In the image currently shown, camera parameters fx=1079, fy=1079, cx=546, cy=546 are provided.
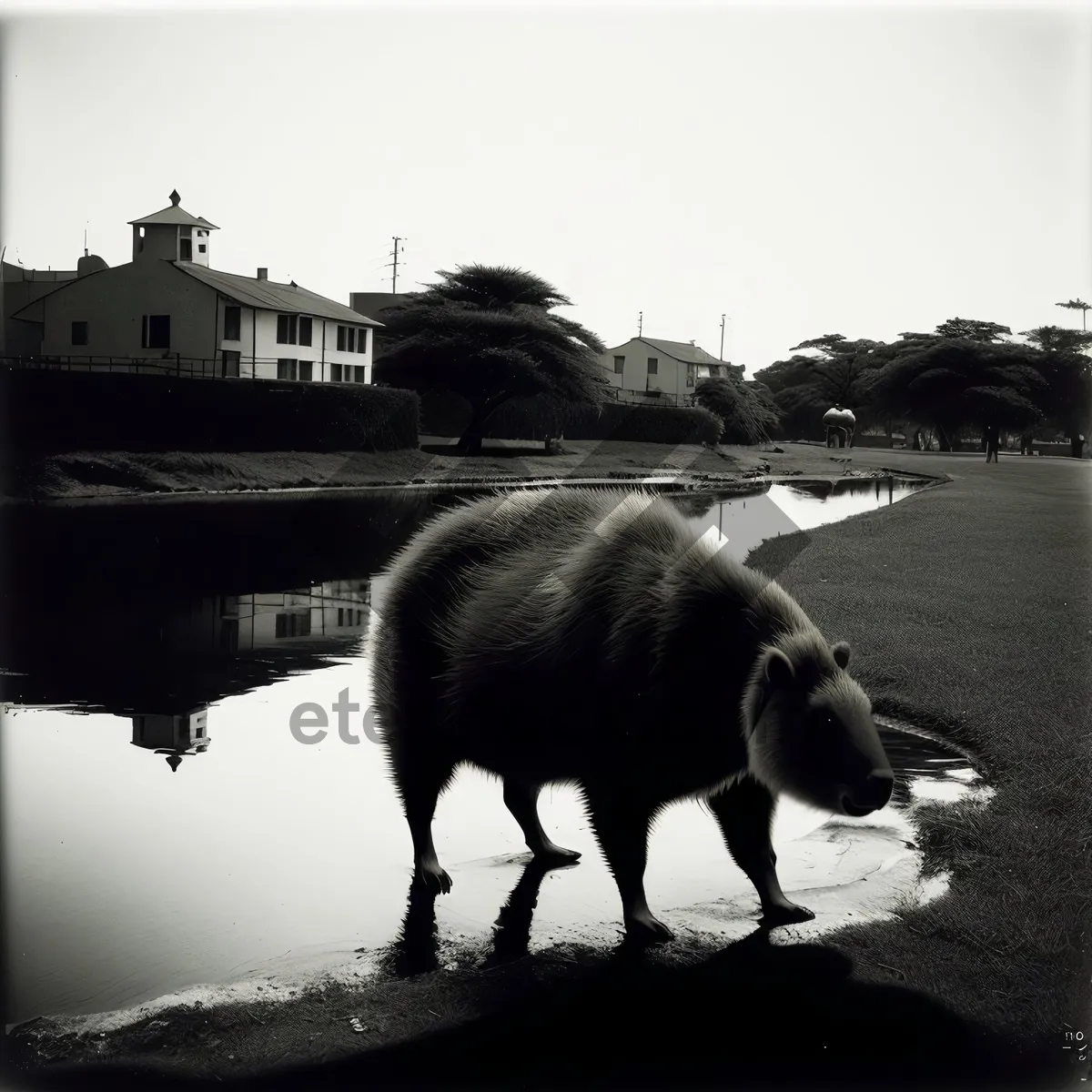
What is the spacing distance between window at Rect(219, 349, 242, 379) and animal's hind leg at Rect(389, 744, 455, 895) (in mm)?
29388

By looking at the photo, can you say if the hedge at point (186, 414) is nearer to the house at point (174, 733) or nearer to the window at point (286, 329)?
the window at point (286, 329)

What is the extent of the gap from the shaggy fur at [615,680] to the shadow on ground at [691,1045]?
1.23ft

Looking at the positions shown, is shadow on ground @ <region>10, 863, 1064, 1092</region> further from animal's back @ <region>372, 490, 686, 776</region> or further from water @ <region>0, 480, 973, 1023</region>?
animal's back @ <region>372, 490, 686, 776</region>

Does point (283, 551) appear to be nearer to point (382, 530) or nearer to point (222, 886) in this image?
point (382, 530)

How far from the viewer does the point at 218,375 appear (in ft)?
108

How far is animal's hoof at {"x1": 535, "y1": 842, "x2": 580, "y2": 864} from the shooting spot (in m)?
6.02

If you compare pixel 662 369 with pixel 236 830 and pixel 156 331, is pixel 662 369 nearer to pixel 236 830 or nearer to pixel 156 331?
pixel 236 830

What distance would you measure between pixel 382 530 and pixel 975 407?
16.6 metres

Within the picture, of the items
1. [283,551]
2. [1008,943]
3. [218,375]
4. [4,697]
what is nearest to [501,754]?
[1008,943]

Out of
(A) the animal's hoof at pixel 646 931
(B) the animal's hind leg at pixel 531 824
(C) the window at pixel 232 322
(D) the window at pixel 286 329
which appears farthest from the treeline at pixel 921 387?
(C) the window at pixel 232 322

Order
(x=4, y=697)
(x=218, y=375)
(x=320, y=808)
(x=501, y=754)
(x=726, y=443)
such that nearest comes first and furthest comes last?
(x=501, y=754) → (x=320, y=808) → (x=726, y=443) → (x=4, y=697) → (x=218, y=375)

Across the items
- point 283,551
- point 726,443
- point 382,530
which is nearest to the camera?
point 726,443

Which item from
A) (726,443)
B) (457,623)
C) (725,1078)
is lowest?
(725,1078)

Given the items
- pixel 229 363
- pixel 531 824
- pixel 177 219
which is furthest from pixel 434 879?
pixel 229 363
